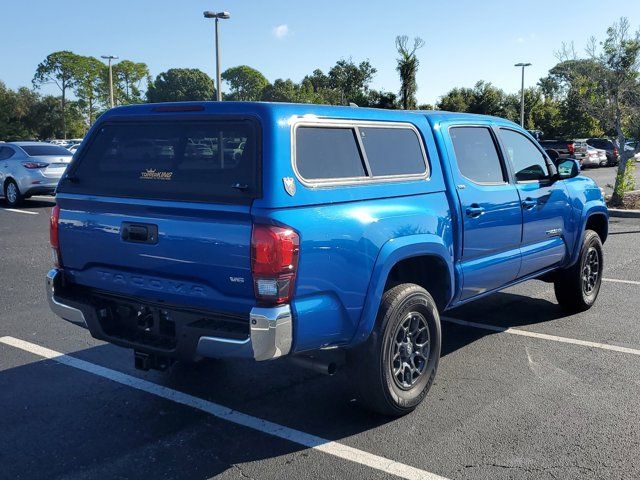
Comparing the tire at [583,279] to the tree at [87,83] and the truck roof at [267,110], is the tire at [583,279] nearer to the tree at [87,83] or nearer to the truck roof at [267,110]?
the truck roof at [267,110]

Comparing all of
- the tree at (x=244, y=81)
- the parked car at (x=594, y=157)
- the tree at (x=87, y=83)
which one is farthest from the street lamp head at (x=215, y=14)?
the tree at (x=244, y=81)

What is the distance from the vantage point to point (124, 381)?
4691 mm

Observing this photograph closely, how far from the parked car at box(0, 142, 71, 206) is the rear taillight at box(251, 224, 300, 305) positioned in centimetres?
1373

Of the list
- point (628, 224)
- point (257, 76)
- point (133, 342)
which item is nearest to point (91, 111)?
point (257, 76)

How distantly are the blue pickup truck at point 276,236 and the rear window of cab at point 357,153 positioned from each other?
0.03 ft

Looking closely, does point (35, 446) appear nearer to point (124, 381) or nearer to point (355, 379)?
point (124, 381)

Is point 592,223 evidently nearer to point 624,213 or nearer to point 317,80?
point 624,213

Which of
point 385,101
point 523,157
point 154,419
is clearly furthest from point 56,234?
point 385,101

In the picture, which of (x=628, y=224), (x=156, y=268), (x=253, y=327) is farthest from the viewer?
(x=628, y=224)

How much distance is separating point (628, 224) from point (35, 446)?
12.8 m

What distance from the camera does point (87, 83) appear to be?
315 feet

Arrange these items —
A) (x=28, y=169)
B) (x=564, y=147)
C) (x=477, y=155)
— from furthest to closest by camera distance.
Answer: (x=564, y=147) → (x=28, y=169) → (x=477, y=155)

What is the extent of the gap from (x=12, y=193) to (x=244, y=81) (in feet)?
414


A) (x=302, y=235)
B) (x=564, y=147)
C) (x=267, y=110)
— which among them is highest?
(x=564, y=147)
